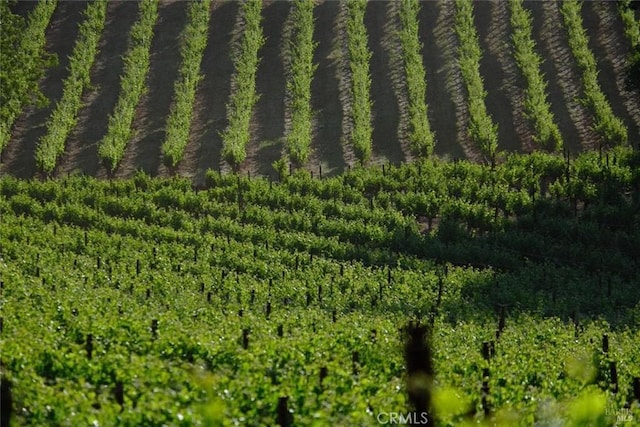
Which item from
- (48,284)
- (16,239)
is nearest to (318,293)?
(48,284)

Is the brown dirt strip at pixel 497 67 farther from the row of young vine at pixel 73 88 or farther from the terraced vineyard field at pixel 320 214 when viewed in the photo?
the row of young vine at pixel 73 88

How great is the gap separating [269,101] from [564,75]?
13925 millimetres

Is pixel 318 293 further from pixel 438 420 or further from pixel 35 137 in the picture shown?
pixel 35 137

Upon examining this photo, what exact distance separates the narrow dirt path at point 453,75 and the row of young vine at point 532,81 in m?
2.68

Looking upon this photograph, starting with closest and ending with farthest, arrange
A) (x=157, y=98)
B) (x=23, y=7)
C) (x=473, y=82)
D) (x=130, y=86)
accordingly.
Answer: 1. (x=473, y=82)
2. (x=157, y=98)
3. (x=130, y=86)
4. (x=23, y=7)

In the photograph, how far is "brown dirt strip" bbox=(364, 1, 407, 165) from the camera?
40322mm

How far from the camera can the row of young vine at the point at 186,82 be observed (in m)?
40.1

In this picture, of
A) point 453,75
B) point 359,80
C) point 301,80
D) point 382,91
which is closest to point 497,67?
point 453,75

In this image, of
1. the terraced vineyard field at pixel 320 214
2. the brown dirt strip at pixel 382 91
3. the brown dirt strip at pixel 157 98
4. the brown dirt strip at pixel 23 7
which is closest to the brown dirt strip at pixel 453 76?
the terraced vineyard field at pixel 320 214

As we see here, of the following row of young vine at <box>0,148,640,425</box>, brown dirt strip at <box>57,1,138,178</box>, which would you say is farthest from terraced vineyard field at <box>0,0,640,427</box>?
brown dirt strip at <box>57,1,138,178</box>

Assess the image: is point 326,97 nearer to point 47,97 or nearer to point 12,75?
point 47,97

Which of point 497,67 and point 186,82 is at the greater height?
point 497,67

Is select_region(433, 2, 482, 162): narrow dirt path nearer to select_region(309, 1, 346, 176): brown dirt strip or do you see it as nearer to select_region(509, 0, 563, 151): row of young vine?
select_region(509, 0, 563, 151): row of young vine

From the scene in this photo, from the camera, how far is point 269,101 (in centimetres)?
4638
